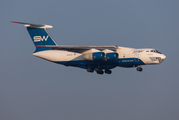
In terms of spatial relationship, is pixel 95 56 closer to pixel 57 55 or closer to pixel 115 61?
pixel 115 61

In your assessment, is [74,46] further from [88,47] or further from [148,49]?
[148,49]

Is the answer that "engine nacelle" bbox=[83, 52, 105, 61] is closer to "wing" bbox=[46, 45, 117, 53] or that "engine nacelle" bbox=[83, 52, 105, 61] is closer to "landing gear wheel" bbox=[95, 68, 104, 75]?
"wing" bbox=[46, 45, 117, 53]

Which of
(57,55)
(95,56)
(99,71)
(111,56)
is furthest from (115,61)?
(57,55)

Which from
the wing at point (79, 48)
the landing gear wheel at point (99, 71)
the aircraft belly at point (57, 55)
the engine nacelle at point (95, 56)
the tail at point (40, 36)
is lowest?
the landing gear wheel at point (99, 71)

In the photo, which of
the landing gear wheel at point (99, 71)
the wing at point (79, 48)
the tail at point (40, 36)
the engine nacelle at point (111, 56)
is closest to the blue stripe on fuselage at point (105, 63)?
the landing gear wheel at point (99, 71)

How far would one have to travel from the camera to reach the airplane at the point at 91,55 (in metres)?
19.9

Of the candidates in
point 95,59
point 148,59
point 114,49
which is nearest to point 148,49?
point 148,59

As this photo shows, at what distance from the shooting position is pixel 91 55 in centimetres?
2006

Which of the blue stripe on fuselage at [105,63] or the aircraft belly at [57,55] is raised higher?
the aircraft belly at [57,55]

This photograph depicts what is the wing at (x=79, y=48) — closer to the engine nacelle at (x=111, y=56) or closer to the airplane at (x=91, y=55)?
the airplane at (x=91, y=55)

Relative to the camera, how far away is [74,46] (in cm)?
2044

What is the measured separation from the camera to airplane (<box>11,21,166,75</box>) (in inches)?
784

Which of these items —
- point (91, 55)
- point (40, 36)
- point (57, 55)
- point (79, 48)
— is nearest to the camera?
point (91, 55)

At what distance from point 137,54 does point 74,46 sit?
13.8 feet
